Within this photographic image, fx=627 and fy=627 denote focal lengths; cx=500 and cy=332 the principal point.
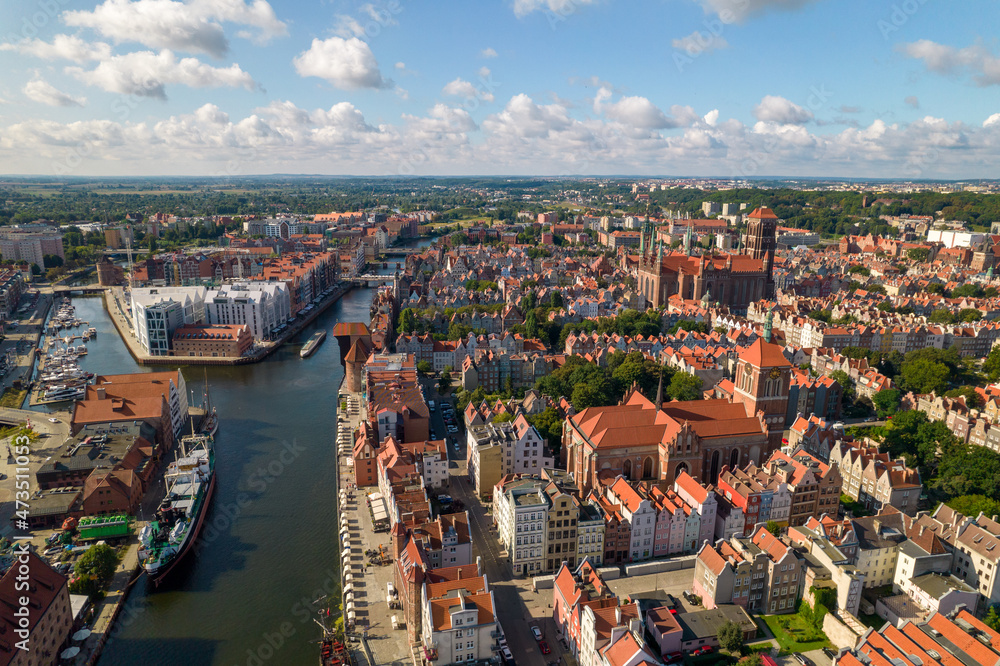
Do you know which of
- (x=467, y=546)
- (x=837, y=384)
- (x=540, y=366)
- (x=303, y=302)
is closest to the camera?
(x=467, y=546)

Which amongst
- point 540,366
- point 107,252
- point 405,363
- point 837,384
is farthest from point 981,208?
point 107,252

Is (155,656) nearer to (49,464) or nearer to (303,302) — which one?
(49,464)

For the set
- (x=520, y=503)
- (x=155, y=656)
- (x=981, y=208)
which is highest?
(x=981, y=208)

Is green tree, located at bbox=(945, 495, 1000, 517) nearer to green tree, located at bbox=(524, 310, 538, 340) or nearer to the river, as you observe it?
the river

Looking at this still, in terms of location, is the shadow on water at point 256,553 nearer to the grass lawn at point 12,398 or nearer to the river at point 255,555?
the river at point 255,555

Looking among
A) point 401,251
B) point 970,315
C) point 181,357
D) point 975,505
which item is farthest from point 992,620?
point 401,251

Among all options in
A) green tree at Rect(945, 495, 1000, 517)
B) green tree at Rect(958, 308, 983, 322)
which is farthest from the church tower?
green tree at Rect(945, 495, 1000, 517)

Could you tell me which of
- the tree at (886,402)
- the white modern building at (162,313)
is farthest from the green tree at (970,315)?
the white modern building at (162,313)
